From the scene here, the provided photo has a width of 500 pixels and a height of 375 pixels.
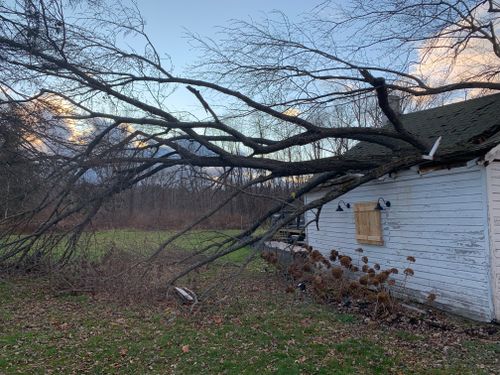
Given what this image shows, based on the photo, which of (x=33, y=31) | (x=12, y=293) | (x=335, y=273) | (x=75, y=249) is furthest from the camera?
(x=75, y=249)

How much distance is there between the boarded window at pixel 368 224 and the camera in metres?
10.2

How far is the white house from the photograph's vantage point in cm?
732

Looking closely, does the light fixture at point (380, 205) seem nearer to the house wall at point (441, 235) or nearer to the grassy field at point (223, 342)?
the house wall at point (441, 235)

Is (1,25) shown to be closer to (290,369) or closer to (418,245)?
(290,369)

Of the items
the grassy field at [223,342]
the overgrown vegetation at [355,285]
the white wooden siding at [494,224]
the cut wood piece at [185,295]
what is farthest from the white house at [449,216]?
the cut wood piece at [185,295]

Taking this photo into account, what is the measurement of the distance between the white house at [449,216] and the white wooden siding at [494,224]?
1cm

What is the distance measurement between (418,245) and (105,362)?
642 cm

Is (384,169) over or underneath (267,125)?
underneath

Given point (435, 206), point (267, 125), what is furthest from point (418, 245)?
point (267, 125)

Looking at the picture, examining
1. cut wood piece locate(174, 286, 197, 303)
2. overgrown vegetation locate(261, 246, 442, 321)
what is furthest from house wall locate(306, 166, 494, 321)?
cut wood piece locate(174, 286, 197, 303)

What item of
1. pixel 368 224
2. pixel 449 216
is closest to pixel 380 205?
pixel 368 224

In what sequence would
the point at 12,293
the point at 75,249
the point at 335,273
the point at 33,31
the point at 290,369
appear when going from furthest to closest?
the point at 75,249, the point at 12,293, the point at 335,273, the point at 33,31, the point at 290,369

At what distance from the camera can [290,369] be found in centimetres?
508

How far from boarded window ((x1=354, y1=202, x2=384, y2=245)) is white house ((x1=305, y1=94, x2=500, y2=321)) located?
0.08 feet
